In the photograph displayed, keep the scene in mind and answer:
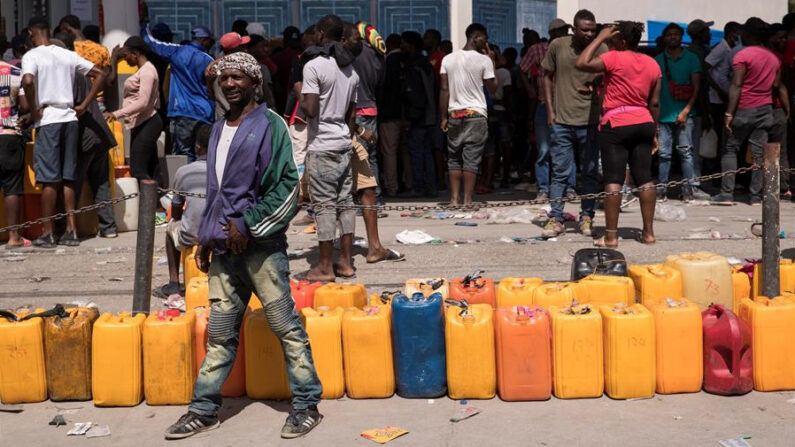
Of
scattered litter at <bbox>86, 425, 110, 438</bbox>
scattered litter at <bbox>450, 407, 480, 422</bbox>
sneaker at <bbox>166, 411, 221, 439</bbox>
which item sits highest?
sneaker at <bbox>166, 411, 221, 439</bbox>

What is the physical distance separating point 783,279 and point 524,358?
2.15 m

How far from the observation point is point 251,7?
1878cm

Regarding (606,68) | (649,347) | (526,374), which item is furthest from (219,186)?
(606,68)

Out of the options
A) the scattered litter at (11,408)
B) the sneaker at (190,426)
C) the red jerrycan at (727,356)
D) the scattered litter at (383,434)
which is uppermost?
the red jerrycan at (727,356)

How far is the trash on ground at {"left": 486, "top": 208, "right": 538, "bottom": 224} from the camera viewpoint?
12016 mm

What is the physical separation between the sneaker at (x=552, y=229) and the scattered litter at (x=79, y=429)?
576 centimetres

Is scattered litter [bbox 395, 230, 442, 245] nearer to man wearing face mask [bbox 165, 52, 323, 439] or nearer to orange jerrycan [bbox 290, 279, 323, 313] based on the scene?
orange jerrycan [bbox 290, 279, 323, 313]

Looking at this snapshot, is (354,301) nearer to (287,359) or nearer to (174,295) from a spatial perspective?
(287,359)

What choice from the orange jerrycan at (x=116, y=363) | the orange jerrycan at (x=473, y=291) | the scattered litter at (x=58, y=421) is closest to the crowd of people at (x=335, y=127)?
the orange jerrycan at (x=116, y=363)

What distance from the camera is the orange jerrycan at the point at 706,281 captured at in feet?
23.2

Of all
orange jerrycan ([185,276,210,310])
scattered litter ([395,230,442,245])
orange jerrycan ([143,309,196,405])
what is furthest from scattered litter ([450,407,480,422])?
scattered litter ([395,230,442,245])

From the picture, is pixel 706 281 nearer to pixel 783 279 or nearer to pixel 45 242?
pixel 783 279

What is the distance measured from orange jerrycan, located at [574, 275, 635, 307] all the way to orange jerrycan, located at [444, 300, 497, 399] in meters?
0.86

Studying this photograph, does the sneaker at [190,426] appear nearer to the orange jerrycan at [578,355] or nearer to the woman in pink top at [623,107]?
the orange jerrycan at [578,355]
